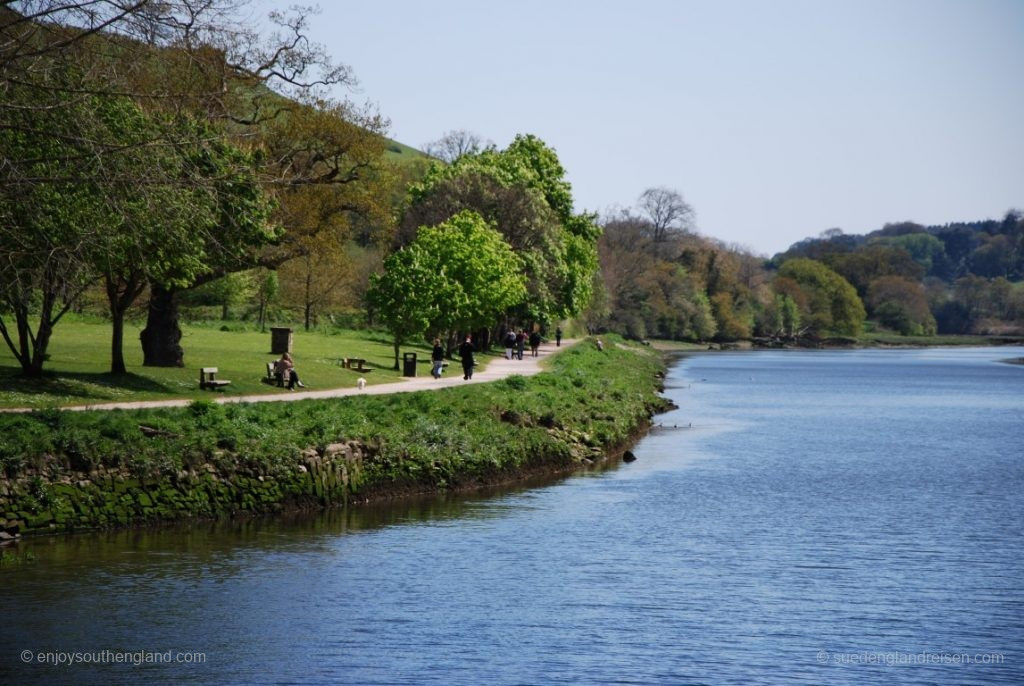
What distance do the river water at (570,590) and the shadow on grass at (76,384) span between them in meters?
8.42

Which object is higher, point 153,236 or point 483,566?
point 153,236

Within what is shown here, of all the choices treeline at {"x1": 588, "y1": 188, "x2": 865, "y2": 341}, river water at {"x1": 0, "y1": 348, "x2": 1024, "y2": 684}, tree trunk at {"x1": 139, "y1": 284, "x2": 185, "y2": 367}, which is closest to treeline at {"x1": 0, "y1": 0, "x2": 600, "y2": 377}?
tree trunk at {"x1": 139, "y1": 284, "x2": 185, "y2": 367}

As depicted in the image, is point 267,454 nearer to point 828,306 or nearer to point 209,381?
point 209,381

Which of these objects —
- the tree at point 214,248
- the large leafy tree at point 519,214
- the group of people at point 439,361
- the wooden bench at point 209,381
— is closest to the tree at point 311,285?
the large leafy tree at point 519,214

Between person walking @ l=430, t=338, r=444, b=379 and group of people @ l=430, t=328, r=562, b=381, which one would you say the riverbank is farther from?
person walking @ l=430, t=338, r=444, b=379

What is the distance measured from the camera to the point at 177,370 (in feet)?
137

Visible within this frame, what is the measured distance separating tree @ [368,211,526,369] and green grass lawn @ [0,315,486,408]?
242cm

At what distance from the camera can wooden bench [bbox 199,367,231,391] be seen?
125ft

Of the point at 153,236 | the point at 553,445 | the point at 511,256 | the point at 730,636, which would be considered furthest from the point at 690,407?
the point at 730,636

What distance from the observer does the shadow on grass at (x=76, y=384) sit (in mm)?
33438

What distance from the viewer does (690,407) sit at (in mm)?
63875

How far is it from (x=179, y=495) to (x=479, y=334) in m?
50.6

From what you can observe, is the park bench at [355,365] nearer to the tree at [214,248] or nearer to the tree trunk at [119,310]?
the tree at [214,248]

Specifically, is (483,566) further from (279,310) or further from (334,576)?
(279,310)
